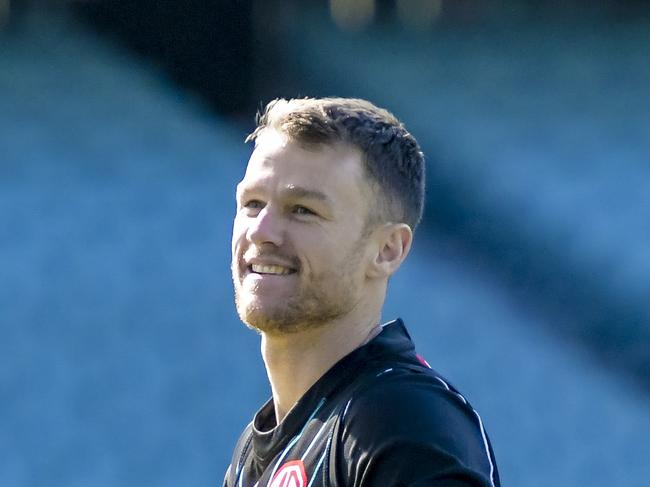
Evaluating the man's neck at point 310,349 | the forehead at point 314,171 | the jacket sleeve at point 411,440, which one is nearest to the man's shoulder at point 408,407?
the jacket sleeve at point 411,440

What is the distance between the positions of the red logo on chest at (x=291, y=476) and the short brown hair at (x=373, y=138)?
32cm

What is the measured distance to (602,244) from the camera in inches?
156

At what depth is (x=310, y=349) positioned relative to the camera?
1.45 meters

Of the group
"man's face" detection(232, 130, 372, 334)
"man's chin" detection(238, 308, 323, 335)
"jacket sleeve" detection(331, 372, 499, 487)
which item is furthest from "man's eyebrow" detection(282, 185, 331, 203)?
"jacket sleeve" detection(331, 372, 499, 487)

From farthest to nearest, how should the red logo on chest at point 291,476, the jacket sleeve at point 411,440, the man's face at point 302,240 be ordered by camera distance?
the man's face at point 302,240 → the red logo on chest at point 291,476 → the jacket sleeve at point 411,440

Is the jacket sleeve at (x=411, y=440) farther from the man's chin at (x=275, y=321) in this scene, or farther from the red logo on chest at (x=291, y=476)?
the man's chin at (x=275, y=321)

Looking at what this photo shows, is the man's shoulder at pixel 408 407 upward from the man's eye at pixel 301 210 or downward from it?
downward

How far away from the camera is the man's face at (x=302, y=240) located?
4.59ft

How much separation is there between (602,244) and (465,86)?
2.33 ft

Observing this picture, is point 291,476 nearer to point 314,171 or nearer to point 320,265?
point 320,265

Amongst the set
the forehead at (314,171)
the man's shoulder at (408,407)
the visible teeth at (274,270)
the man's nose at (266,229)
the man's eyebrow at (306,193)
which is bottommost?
the man's shoulder at (408,407)

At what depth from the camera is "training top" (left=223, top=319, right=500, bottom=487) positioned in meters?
1.17

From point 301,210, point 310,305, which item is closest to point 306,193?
point 301,210

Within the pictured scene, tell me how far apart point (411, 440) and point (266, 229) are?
1.13ft
